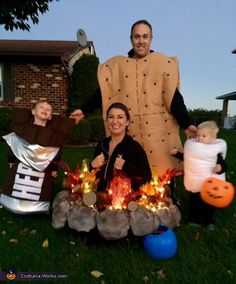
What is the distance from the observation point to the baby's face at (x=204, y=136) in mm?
4508

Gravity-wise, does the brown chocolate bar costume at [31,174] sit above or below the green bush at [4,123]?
below

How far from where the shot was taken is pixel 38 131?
495cm

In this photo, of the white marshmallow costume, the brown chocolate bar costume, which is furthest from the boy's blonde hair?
the brown chocolate bar costume

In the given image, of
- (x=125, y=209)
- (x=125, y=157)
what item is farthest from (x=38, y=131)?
(x=125, y=209)

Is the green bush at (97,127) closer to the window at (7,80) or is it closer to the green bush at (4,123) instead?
the green bush at (4,123)

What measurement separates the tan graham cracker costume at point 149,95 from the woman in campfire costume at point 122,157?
0.45 metres

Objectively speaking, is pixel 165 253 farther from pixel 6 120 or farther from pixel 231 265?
pixel 6 120

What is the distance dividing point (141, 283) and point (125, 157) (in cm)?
142

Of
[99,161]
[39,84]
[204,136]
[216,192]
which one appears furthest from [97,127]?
[216,192]

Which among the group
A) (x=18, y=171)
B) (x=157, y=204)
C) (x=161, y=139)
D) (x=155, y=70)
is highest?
(x=155, y=70)

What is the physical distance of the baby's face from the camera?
14.8 ft

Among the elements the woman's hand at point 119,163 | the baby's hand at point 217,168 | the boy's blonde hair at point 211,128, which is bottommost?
the baby's hand at point 217,168

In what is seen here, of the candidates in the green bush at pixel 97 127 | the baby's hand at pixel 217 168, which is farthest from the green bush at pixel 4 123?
the baby's hand at pixel 217 168

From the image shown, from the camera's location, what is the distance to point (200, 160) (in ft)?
14.9
